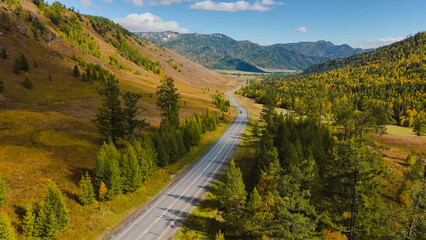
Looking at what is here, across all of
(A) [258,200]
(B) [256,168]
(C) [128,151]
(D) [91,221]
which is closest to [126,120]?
(C) [128,151]

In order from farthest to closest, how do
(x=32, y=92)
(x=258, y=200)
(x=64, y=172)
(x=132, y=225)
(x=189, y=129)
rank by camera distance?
1. (x=32, y=92)
2. (x=189, y=129)
3. (x=64, y=172)
4. (x=132, y=225)
5. (x=258, y=200)

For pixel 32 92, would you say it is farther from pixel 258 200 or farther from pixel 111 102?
pixel 258 200

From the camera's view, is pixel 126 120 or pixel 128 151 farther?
pixel 126 120

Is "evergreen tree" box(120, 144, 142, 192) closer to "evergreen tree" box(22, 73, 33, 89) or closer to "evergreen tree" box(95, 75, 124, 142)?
"evergreen tree" box(95, 75, 124, 142)

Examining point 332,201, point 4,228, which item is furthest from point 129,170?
point 332,201

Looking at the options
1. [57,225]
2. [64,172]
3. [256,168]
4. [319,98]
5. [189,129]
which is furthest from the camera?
[319,98]

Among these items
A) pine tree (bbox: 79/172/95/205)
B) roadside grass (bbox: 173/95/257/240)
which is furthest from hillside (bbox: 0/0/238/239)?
roadside grass (bbox: 173/95/257/240)

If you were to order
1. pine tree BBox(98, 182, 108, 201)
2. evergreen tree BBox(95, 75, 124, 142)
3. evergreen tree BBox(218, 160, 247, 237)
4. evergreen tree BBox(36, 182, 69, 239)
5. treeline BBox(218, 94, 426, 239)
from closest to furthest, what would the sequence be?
treeline BBox(218, 94, 426, 239)
evergreen tree BBox(36, 182, 69, 239)
evergreen tree BBox(218, 160, 247, 237)
pine tree BBox(98, 182, 108, 201)
evergreen tree BBox(95, 75, 124, 142)
